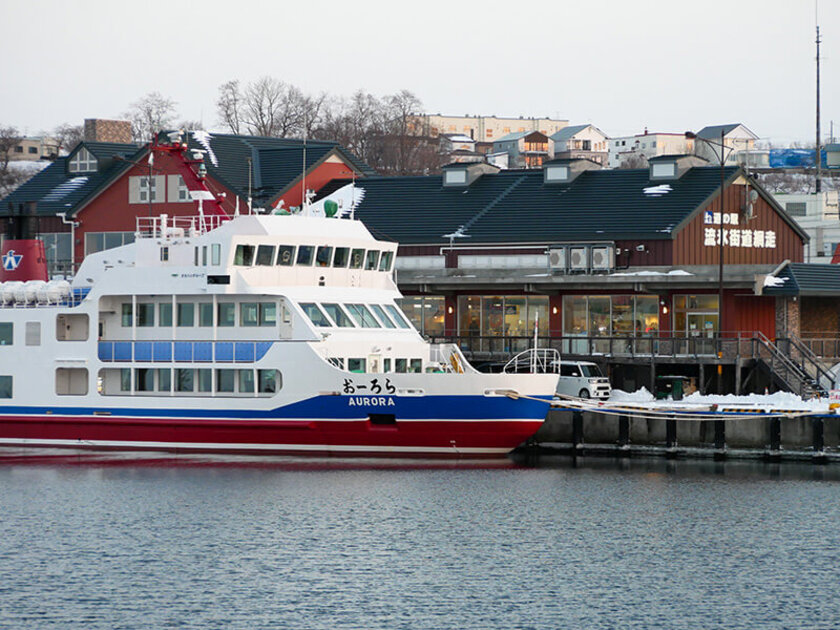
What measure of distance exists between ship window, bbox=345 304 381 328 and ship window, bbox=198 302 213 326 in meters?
4.65

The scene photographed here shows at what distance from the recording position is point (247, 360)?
4934cm

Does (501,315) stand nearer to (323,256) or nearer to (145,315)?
(323,256)

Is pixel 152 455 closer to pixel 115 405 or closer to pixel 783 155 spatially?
pixel 115 405

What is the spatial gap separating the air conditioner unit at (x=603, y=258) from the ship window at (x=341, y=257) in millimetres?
14817

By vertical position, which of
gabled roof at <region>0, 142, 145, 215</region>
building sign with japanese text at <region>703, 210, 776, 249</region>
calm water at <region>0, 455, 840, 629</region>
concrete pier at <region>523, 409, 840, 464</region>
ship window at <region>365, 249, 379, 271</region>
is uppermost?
gabled roof at <region>0, 142, 145, 215</region>

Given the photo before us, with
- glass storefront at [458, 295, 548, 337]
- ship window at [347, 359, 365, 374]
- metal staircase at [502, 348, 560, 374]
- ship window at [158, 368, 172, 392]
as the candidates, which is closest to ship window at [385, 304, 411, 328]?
ship window at [347, 359, 365, 374]

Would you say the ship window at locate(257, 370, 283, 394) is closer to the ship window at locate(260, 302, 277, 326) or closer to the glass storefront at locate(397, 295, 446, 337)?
the ship window at locate(260, 302, 277, 326)

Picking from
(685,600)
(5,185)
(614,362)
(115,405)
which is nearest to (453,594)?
(685,600)

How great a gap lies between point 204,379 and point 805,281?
2490 cm

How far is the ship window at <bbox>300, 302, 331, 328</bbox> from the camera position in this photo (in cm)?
4906

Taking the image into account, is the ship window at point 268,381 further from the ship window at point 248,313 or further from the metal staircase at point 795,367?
the metal staircase at point 795,367

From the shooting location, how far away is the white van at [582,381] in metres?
54.1

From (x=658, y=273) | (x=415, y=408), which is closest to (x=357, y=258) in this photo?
(x=415, y=408)

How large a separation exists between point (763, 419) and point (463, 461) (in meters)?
9.87
